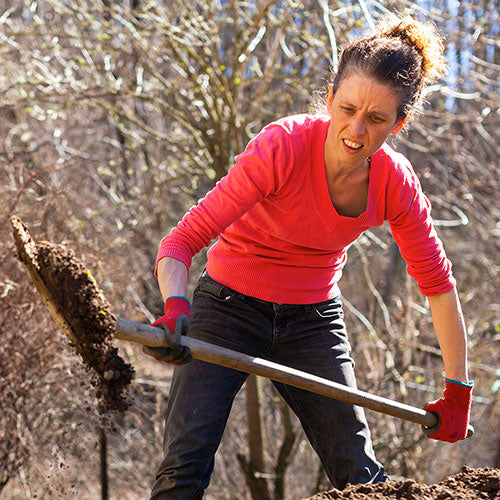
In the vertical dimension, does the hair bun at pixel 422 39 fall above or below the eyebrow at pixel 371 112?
above

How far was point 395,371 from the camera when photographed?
5301 mm

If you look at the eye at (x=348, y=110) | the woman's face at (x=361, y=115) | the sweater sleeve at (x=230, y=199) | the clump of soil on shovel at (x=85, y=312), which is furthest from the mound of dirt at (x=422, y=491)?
the eye at (x=348, y=110)

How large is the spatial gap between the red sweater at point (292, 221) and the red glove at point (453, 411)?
374 mm

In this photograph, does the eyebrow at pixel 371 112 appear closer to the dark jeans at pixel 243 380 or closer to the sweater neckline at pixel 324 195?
the sweater neckline at pixel 324 195

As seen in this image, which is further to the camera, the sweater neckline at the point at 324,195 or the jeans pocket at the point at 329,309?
the jeans pocket at the point at 329,309

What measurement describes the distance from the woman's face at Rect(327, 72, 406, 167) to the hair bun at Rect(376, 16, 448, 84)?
23 cm

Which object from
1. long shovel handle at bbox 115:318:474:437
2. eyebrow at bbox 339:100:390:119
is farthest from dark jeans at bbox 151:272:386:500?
eyebrow at bbox 339:100:390:119

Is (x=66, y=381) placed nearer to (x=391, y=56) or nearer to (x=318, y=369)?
(x=318, y=369)

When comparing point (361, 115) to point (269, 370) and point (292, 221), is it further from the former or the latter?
point (269, 370)

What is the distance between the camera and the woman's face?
241cm

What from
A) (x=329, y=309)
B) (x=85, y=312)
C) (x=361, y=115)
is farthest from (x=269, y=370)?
(x=361, y=115)

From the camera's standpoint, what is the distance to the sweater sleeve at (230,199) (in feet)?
7.94

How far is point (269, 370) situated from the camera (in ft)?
7.87

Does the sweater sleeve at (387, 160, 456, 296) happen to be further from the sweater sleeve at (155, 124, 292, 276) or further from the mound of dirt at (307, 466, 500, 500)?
the mound of dirt at (307, 466, 500, 500)
